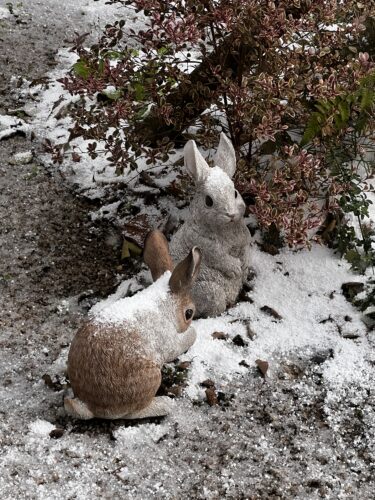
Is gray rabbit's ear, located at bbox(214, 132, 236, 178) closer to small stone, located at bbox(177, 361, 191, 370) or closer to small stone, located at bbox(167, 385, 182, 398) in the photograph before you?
small stone, located at bbox(177, 361, 191, 370)

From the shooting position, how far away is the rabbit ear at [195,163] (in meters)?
3.43

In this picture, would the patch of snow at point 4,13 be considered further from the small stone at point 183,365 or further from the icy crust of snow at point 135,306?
the small stone at point 183,365

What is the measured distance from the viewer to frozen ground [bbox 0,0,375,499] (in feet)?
9.55

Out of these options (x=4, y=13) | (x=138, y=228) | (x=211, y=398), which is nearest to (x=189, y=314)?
(x=211, y=398)

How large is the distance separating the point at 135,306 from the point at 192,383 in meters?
0.54

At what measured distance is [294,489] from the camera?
290 cm

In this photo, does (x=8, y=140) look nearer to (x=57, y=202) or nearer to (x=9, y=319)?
(x=57, y=202)

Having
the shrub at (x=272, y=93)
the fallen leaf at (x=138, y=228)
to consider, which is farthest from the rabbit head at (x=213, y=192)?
the fallen leaf at (x=138, y=228)

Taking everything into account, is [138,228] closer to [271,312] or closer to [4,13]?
[271,312]

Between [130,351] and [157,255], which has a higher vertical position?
[157,255]

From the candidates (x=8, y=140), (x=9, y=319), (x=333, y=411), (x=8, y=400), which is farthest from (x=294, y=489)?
(x=8, y=140)

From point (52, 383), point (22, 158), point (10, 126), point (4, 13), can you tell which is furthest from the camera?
point (4, 13)

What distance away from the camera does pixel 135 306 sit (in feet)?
10.3

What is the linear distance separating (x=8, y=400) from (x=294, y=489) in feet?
4.58
